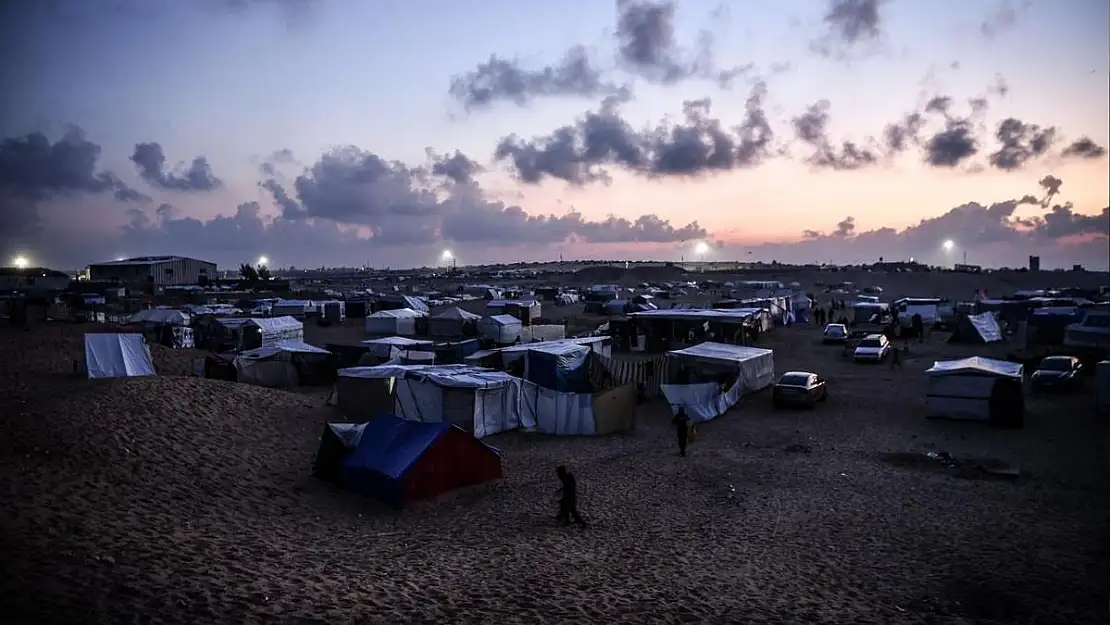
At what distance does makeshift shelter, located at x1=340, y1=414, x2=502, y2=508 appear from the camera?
13016 millimetres

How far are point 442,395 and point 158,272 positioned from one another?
349ft

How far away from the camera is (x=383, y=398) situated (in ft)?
64.7

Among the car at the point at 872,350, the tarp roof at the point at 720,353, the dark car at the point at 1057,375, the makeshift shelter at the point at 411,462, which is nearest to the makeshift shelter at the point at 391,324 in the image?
the tarp roof at the point at 720,353

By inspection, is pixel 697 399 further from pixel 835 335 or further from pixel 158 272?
pixel 158 272

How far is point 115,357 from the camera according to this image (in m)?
23.2

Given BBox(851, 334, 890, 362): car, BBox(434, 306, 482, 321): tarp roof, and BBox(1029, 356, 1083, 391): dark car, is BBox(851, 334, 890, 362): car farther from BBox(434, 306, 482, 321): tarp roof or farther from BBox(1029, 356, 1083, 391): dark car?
BBox(434, 306, 482, 321): tarp roof

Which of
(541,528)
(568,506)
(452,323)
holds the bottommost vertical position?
(541,528)

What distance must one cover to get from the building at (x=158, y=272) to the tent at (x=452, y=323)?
73781 millimetres

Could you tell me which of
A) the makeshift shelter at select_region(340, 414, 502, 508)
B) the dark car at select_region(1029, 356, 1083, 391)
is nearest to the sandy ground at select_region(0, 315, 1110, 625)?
the makeshift shelter at select_region(340, 414, 502, 508)

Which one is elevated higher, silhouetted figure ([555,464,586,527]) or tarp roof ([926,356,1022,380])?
tarp roof ([926,356,1022,380])

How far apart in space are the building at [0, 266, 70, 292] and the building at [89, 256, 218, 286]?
17.9 feet

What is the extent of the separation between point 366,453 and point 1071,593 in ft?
39.3

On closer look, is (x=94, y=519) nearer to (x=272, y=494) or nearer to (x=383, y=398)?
(x=272, y=494)

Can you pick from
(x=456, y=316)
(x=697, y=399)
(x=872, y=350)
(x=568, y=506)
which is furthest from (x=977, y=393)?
(x=456, y=316)
